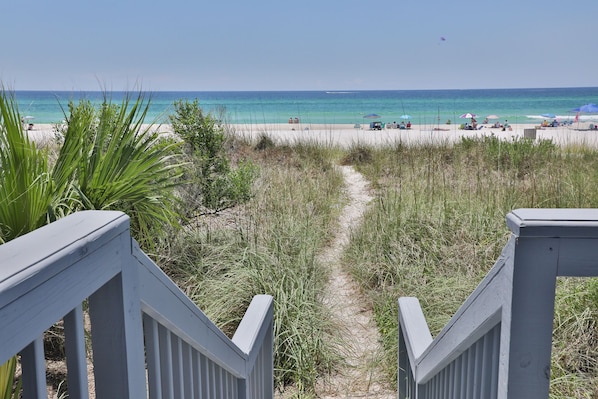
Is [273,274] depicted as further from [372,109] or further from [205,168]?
[372,109]

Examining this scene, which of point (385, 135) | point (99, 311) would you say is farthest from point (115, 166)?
point (385, 135)

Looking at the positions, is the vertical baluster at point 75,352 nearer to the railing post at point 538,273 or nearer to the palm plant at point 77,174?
the palm plant at point 77,174

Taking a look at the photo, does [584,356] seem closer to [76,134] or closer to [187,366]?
[187,366]

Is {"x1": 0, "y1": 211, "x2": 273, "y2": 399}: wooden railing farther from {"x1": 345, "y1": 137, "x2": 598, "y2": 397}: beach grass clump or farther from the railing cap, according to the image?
{"x1": 345, "y1": 137, "x2": 598, "y2": 397}: beach grass clump

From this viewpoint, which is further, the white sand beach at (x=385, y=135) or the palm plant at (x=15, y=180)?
the white sand beach at (x=385, y=135)

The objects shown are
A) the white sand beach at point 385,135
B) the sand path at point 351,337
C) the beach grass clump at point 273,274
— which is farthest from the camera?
the white sand beach at point 385,135

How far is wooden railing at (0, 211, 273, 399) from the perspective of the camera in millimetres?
713

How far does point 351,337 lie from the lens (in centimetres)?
472

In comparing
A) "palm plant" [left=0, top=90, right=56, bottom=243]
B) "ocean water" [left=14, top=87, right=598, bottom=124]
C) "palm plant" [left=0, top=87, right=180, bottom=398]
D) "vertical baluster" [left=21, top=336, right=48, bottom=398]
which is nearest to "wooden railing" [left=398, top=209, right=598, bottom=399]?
"vertical baluster" [left=21, top=336, right=48, bottom=398]

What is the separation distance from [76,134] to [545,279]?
2807 mm

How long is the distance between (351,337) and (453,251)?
1.37 m

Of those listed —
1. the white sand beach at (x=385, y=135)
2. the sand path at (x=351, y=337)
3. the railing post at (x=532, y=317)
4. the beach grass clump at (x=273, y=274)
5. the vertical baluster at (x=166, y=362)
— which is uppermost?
the railing post at (x=532, y=317)

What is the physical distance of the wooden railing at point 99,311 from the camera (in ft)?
2.34

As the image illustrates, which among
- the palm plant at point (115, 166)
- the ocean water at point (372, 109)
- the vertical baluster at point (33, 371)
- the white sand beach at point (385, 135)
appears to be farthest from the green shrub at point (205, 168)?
the vertical baluster at point (33, 371)
